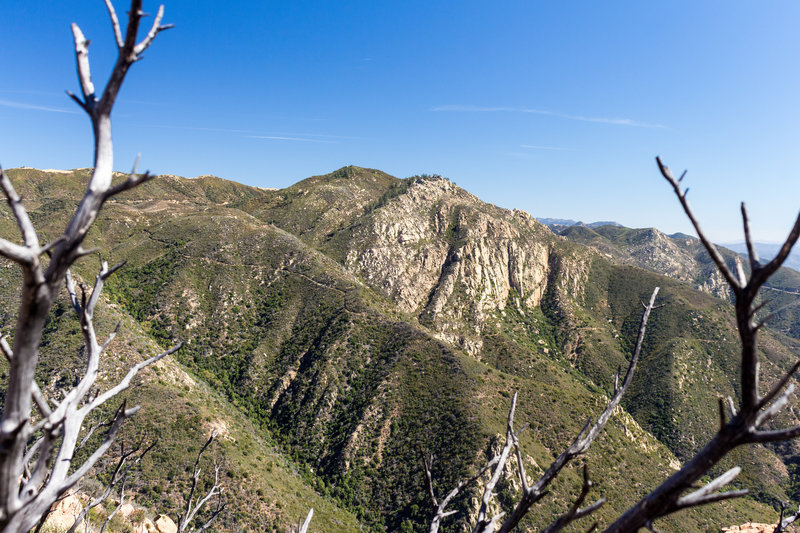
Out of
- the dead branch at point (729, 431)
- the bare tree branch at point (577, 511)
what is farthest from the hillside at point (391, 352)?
the dead branch at point (729, 431)

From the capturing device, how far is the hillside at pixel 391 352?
44.1m

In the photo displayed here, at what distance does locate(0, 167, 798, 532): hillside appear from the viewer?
44.1m

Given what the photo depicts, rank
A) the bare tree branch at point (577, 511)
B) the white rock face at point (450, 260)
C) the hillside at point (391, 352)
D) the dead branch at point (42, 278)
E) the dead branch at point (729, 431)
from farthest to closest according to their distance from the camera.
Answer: the white rock face at point (450, 260) → the hillside at point (391, 352) → the bare tree branch at point (577, 511) → the dead branch at point (729, 431) → the dead branch at point (42, 278)

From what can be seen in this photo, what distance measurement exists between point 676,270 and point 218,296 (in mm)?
222184

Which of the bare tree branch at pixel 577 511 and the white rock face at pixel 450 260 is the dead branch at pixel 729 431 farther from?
the white rock face at pixel 450 260

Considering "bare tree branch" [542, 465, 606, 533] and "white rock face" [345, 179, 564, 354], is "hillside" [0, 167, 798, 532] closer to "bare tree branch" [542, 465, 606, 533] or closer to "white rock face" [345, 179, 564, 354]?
"white rock face" [345, 179, 564, 354]

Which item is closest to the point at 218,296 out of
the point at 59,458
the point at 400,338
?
the point at 400,338

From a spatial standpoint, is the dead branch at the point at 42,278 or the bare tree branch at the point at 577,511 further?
the bare tree branch at the point at 577,511

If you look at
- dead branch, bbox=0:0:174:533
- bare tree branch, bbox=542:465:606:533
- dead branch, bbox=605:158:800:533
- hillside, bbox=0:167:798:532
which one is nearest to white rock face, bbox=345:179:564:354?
hillside, bbox=0:167:798:532

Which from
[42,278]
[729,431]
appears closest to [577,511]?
[729,431]

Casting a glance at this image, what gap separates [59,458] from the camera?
3.51 m

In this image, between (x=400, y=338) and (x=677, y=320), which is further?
(x=677, y=320)

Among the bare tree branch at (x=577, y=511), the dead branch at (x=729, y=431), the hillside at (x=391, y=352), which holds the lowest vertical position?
the hillside at (x=391, y=352)

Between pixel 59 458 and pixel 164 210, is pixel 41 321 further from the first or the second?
pixel 164 210
